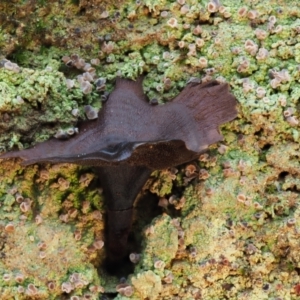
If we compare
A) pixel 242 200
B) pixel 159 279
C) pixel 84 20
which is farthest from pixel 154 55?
pixel 159 279

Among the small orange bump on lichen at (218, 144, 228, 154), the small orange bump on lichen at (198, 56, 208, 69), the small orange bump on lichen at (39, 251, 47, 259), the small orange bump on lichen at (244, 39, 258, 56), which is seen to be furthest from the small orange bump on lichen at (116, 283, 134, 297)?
the small orange bump on lichen at (244, 39, 258, 56)

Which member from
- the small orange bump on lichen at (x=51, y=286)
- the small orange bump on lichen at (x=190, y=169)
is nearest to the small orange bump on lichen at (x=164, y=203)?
the small orange bump on lichen at (x=190, y=169)

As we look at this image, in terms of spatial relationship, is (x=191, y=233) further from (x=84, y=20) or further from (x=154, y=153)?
(x=84, y=20)

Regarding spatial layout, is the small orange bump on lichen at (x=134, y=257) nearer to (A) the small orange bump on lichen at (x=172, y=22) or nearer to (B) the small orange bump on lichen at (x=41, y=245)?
(B) the small orange bump on lichen at (x=41, y=245)

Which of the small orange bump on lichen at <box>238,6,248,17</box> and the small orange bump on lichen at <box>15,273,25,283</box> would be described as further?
the small orange bump on lichen at <box>238,6,248,17</box>

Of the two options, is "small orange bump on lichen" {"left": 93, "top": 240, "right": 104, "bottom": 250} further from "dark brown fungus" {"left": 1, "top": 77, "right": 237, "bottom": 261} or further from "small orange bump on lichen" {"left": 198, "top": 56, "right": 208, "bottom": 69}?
"small orange bump on lichen" {"left": 198, "top": 56, "right": 208, "bottom": 69}

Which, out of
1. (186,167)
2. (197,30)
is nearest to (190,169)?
(186,167)
